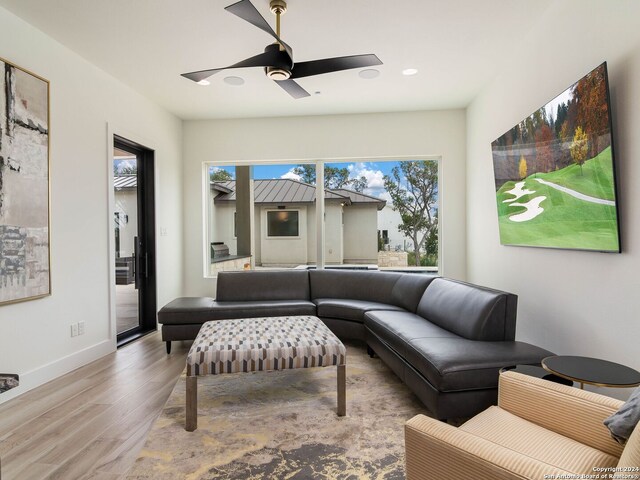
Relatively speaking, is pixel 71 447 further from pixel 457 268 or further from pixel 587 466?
pixel 457 268

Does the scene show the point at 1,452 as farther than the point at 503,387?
Yes

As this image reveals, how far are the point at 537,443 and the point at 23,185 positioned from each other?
12.0ft

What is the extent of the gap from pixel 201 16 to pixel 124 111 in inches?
73.1

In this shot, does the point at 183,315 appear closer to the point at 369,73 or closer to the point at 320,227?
the point at 320,227

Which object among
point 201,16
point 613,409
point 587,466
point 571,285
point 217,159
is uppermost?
point 201,16

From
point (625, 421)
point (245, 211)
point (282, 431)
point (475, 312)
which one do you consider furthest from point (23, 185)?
point (625, 421)

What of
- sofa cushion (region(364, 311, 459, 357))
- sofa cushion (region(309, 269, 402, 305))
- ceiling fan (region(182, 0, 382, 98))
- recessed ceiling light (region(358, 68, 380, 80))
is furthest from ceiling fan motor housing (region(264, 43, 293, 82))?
sofa cushion (region(309, 269, 402, 305))

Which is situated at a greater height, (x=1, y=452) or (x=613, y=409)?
(x=613, y=409)

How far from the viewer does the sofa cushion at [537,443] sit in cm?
121

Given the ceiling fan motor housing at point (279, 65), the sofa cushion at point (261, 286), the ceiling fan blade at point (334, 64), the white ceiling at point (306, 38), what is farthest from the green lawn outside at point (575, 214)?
the sofa cushion at point (261, 286)

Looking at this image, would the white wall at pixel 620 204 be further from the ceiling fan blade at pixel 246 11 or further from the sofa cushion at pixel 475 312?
the ceiling fan blade at pixel 246 11

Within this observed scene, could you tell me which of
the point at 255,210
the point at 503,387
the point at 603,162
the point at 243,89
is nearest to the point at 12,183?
the point at 243,89

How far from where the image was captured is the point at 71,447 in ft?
6.59

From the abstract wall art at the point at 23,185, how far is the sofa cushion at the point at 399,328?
112 inches
